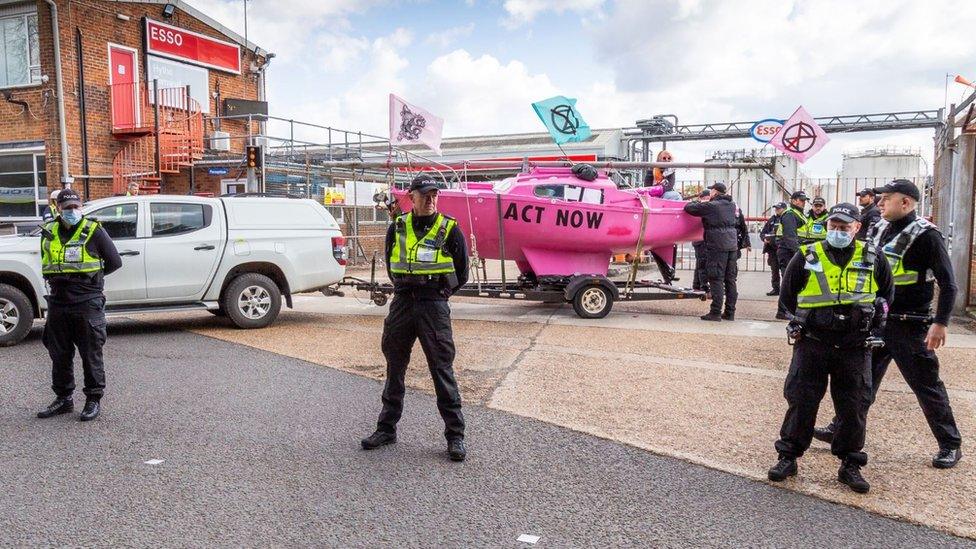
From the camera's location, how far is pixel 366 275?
17703 millimetres

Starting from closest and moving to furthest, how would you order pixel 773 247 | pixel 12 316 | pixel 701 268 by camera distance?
pixel 12 316, pixel 701 268, pixel 773 247

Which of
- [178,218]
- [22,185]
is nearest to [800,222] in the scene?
[178,218]

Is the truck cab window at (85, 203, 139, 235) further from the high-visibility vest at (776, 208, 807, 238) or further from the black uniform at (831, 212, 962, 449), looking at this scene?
the high-visibility vest at (776, 208, 807, 238)

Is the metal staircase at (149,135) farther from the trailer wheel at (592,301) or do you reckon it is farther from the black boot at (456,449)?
the black boot at (456,449)

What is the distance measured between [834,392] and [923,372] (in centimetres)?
78

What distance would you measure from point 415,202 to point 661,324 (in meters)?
6.57

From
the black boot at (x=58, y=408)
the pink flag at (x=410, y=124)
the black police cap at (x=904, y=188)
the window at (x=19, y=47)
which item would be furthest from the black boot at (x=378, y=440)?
the window at (x=19, y=47)

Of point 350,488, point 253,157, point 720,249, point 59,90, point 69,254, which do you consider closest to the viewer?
point 350,488

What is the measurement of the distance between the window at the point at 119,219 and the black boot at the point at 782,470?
26.6 ft

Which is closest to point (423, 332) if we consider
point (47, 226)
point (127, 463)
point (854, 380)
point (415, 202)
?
point (415, 202)

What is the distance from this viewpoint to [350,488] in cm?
459

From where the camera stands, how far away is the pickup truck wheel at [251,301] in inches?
402

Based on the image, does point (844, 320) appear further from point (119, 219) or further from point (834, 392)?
point (119, 219)

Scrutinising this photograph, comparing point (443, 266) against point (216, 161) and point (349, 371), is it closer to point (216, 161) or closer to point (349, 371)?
point (349, 371)
